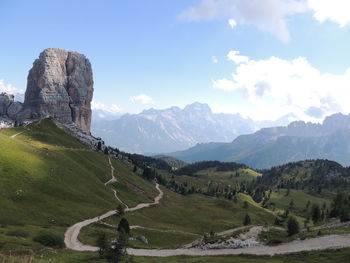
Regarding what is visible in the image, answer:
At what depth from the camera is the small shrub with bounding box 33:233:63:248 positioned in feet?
213

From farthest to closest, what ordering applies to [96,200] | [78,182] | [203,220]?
[203,220], [78,182], [96,200]

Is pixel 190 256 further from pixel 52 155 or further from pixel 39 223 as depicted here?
pixel 52 155

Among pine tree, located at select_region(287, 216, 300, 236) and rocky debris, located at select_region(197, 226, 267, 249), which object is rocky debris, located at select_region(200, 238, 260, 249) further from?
pine tree, located at select_region(287, 216, 300, 236)

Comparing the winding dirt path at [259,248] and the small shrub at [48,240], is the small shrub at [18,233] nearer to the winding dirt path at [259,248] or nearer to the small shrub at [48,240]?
the small shrub at [48,240]

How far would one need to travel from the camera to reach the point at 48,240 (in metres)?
66.0

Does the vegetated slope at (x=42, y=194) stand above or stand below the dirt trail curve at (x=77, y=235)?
above

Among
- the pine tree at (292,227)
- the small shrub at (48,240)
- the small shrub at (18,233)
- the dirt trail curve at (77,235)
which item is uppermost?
the pine tree at (292,227)

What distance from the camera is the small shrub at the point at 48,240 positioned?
65.0 metres

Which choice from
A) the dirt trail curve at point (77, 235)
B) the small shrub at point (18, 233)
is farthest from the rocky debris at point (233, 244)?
the small shrub at point (18, 233)

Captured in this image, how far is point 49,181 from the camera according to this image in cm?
11844

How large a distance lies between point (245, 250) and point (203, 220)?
315ft

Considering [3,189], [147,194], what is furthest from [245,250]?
[147,194]

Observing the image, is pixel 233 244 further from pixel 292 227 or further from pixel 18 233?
pixel 18 233

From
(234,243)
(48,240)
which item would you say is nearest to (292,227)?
(234,243)
